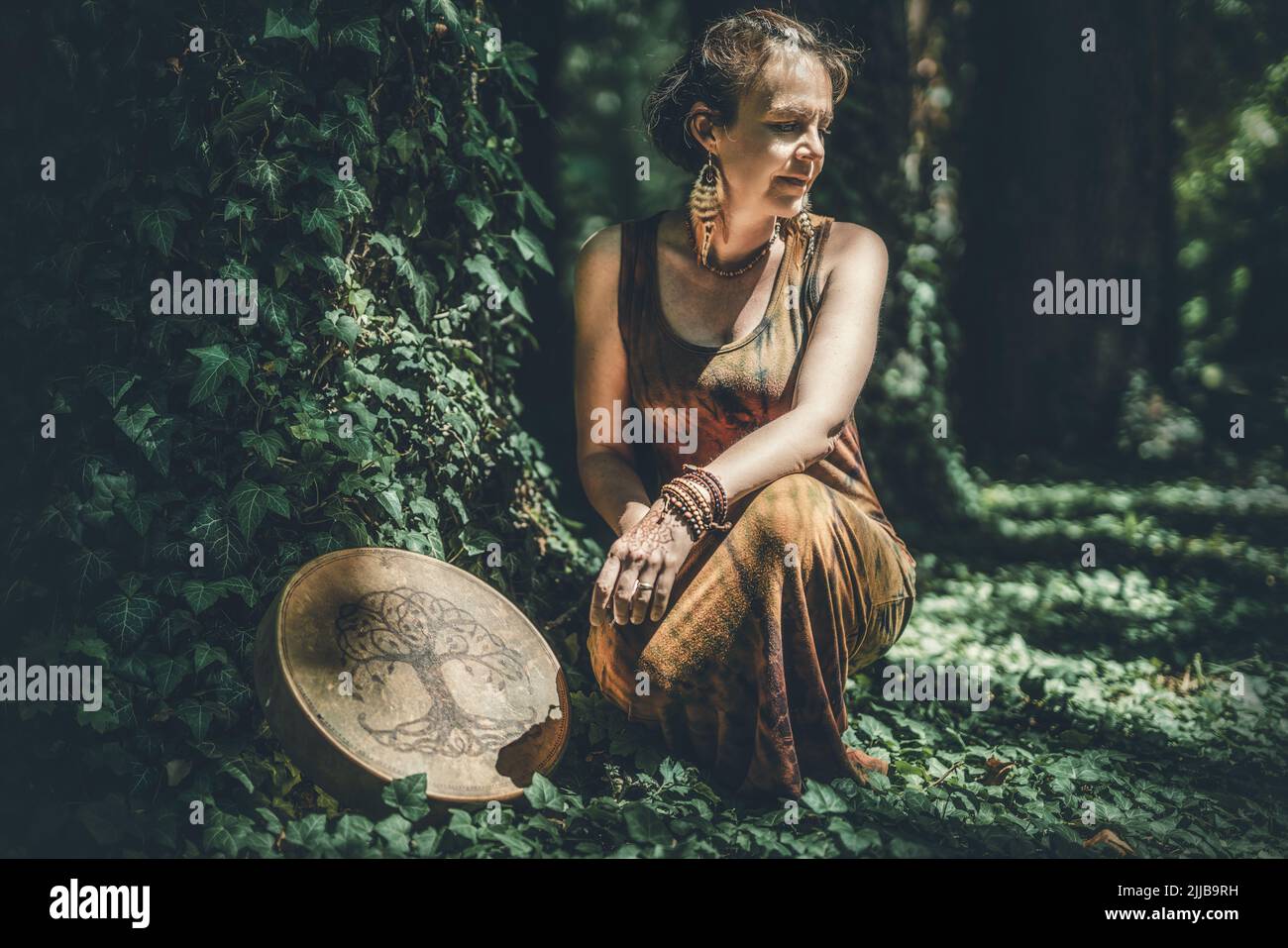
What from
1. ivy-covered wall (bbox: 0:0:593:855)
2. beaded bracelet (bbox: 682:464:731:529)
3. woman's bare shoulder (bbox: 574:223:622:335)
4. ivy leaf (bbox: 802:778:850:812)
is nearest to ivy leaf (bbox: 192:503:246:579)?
ivy-covered wall (bbox: 0:0:593:855)

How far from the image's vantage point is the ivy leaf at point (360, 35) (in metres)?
4.45

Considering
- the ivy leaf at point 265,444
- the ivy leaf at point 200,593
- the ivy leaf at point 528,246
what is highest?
the ivy leaf at point 528,246

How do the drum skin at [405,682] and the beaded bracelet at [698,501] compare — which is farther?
the beaded bracelet at [698,501]

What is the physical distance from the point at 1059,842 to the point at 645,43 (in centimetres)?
386

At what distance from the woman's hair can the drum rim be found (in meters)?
1.65

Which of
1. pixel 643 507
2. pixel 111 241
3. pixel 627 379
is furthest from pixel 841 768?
pixel 111 241

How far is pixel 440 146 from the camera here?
489 cm

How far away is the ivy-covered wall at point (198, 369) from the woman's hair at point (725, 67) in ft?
3.05

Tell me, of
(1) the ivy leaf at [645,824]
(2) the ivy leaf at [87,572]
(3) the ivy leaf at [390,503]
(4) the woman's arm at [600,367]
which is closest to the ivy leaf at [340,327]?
(3) the ivy leaf at [390,503]

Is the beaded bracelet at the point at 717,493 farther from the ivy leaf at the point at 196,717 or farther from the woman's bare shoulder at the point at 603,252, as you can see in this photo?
the ivy leaf at the point at 196,717

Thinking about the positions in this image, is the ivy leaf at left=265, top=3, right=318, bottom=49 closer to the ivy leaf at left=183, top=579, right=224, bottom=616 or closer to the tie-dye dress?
the tie-dye dress

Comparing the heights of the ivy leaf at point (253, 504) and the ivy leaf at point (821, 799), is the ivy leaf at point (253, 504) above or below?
above

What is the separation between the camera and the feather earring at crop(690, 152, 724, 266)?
4.29 m

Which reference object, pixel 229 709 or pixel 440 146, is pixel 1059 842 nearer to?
pixel 229 709
